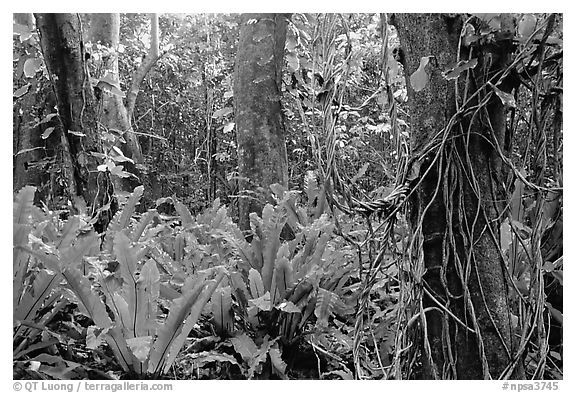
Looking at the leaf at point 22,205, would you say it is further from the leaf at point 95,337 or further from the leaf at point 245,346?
the leaf at point 245,346

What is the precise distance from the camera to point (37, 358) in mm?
1760

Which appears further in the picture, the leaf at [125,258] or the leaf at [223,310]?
the leaf at [223,310]

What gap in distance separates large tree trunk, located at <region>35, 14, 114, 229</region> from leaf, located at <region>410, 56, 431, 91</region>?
1949 mm

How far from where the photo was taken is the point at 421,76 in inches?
60.0

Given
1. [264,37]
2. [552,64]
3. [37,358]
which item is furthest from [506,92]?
[264,37]

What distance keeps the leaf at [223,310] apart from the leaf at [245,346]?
0.08 meters

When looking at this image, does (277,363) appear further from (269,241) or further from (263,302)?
(269,241)

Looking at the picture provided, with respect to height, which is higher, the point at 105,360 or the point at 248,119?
the point at 248,119

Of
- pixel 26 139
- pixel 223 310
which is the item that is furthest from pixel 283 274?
pixel 26 139

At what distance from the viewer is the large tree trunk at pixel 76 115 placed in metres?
2.77

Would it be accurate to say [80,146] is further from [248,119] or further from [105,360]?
[105,360]

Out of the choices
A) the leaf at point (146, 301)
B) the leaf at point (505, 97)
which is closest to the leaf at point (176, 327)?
the leaf at point (146, 301)
